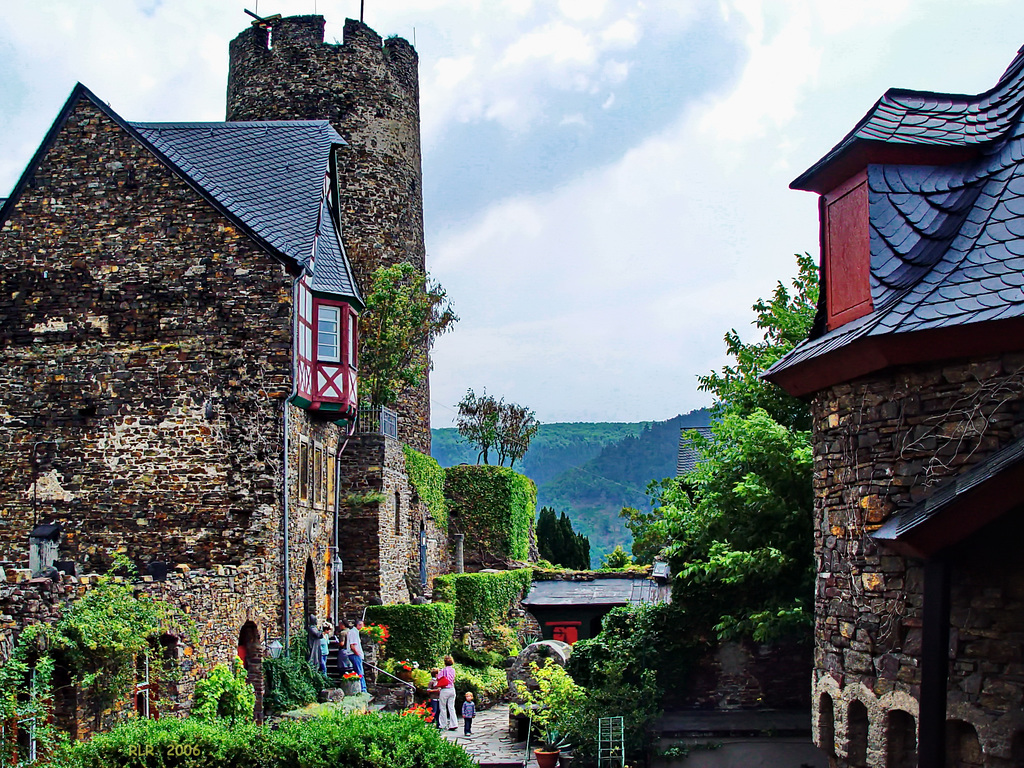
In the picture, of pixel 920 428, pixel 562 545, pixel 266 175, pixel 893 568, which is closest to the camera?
pixel 920 428

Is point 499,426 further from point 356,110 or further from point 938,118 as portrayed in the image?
point 938,118

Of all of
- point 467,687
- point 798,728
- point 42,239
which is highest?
point 42,239

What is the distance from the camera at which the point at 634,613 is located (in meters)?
18.5

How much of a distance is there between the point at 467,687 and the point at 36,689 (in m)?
13.3

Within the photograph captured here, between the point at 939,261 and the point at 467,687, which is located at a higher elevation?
the point at 939,261

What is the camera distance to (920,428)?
8148mm

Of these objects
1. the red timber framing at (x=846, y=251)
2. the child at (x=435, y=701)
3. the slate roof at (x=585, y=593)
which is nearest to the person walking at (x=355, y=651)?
the child at (x=435, y=701)

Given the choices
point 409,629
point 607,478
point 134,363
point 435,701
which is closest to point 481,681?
point 409,629

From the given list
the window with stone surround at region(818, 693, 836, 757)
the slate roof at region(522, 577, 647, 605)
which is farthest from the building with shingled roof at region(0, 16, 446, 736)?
the window with stone surround at region(818, 693, 836, 757)

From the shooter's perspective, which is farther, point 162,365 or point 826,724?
point 162,365

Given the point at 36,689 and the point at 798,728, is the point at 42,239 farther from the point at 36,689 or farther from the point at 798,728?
the point at 798,728

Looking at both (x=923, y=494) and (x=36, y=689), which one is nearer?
(x=923, y=494)

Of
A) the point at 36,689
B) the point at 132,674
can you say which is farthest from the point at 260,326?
the point at 36,689

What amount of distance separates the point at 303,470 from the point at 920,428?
54.2 ft
